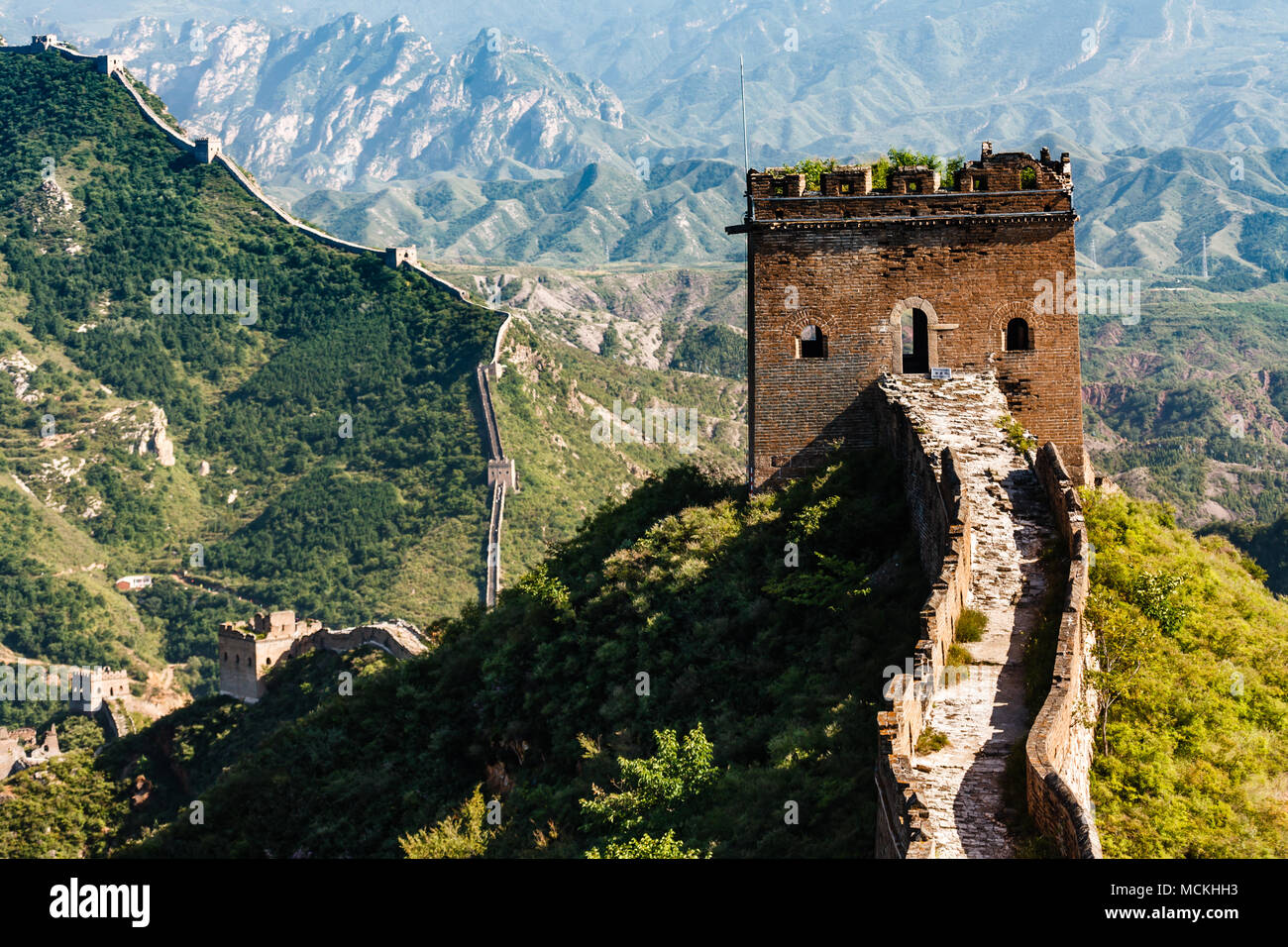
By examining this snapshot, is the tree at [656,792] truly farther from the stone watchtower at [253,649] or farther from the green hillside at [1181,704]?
the stone watchtower at [253,649]

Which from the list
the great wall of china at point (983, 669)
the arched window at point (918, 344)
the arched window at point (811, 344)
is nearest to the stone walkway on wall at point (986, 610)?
the great wall of china at point (983, 669)

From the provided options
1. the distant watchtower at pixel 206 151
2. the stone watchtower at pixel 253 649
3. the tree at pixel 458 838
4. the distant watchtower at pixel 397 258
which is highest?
the distant watchtower at pixel 206 151

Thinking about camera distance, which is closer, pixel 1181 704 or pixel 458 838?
pixel 1181 704

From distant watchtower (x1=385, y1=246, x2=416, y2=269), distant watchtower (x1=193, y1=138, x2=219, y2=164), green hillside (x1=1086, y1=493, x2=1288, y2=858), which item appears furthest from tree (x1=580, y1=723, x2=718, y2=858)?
distant watchtower (x1=193, y1=138, x2=219, y2=164)

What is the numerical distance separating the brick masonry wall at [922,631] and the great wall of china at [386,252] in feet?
245

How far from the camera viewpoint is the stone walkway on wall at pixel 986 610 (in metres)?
11.9

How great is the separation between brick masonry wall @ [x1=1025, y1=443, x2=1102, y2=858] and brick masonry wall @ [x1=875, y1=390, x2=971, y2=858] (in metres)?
0.95

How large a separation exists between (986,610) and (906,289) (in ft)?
31.2

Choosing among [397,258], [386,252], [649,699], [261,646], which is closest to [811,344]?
[649,699]

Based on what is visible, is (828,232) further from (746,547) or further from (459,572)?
(459,572)

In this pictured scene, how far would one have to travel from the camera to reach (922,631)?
1497cm

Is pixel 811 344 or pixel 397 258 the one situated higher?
pixel 397 258

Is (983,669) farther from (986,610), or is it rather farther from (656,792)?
(656,792)
